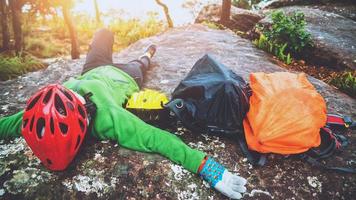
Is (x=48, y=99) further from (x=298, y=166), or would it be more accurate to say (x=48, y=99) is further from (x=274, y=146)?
(x=298, y=166)

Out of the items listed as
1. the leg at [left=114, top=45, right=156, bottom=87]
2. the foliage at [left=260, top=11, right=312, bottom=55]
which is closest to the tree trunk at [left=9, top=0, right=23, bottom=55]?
the leg at [left=114, top=45, right=156, bottom=87]

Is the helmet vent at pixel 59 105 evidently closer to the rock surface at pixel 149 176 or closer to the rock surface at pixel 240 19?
the rock surface at pixel 149 176

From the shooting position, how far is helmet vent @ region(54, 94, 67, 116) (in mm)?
2474

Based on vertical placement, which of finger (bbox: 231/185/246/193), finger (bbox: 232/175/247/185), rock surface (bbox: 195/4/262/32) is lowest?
finger (bbox: 231/185/246/193)

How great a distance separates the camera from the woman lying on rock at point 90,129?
2.34 m

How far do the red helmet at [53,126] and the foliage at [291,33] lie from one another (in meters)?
5.84

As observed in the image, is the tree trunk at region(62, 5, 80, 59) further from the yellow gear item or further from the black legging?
the yellow gear item

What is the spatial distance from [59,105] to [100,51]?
9.42ft

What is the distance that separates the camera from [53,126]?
2.30m

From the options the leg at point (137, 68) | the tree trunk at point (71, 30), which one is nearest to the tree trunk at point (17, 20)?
the tree trunk at point (71, 30)

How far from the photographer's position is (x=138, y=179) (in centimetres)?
281

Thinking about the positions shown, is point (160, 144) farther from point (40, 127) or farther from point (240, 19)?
point (240, 19)

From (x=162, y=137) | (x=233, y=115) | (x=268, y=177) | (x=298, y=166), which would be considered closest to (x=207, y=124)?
(x=233, y=115)

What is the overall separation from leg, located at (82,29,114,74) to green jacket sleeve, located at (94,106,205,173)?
226 cm
